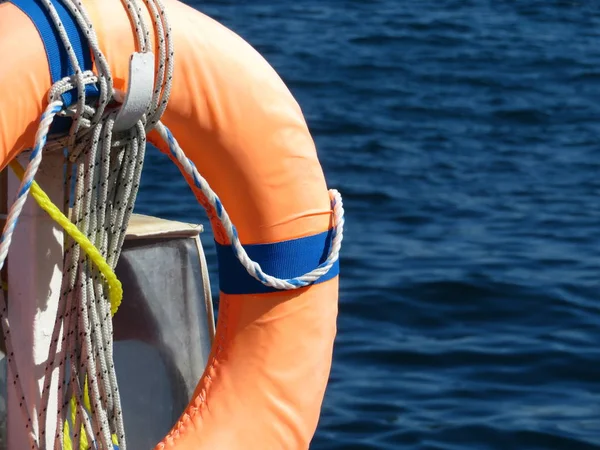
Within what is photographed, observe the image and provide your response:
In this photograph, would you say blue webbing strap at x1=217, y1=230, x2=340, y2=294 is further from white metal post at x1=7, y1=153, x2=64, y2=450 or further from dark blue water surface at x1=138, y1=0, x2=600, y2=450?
dark blue water surface at x1=138, y1=0, x2=600, y2=450

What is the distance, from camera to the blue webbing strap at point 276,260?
7.96 feet

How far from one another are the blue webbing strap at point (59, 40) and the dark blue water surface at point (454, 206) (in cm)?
196

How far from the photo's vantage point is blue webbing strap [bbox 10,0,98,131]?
7.01ft

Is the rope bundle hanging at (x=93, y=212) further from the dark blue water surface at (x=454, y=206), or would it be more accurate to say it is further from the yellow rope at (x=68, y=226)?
the dark blue water surface at (x=454, y=206)

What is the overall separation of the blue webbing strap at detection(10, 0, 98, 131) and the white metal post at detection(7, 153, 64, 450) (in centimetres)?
30

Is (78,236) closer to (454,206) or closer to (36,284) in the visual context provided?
(36,284)

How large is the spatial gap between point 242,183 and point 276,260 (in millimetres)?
167

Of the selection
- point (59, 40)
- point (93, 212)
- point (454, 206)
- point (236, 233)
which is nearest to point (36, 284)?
point (93, 212)

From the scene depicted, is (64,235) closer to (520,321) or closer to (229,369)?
(229,369)

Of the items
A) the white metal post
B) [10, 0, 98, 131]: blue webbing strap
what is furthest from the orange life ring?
the white metal post

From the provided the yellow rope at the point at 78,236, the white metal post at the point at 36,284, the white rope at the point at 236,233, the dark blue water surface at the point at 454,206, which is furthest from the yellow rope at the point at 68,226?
the dark blue water surface at the point at 454,206

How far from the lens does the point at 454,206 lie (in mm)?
5957

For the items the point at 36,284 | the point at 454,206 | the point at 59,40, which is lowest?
the point at 454,206

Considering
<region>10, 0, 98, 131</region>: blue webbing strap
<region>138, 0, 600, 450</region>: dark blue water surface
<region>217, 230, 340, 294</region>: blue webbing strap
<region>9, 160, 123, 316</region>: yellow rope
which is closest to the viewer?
<region>10, 0, 98, 131</region>: blue webbing strap
